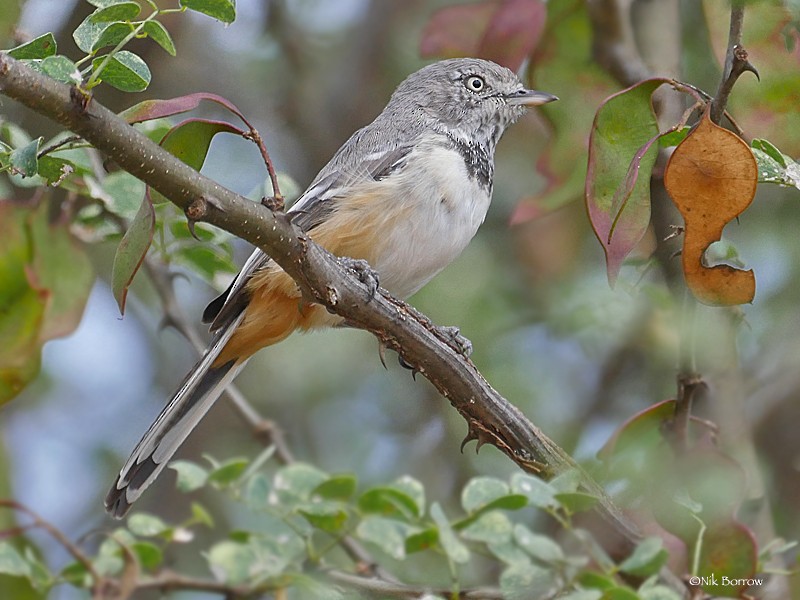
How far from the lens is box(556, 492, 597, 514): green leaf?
8.09 ft

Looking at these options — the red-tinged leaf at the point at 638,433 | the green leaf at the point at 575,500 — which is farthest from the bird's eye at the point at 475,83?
the green leaf at the point at 575,500

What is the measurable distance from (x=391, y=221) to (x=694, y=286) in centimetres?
164

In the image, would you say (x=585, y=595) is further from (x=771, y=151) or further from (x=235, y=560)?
(x=771, y=151)

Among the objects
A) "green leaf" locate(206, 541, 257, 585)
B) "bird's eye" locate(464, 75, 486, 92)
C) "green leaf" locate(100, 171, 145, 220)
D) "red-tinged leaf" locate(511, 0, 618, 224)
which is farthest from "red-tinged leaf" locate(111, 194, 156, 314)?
"bird's eye" locate(464, 75, 486, 92)

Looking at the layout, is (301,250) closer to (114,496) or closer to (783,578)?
(114,496)

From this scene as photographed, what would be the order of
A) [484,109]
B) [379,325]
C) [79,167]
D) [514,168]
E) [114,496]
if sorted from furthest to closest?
[514,168] < [484,109] < [114,496] < [79,167] < [379,325]

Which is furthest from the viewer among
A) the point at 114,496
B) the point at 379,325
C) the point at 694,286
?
the point at 114,496

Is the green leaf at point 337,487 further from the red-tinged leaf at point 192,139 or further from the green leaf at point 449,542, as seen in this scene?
the red-tinged leaf at point 192,139

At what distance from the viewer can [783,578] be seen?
378 cm

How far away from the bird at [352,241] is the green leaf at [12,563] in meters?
0.60

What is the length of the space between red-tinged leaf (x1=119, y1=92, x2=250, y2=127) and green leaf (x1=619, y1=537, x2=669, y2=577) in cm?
134

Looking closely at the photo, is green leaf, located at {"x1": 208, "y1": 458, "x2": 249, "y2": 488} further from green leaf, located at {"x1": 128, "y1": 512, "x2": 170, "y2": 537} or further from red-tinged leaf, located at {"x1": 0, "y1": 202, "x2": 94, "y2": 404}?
red-tinged leaf, located at {"x1": 0, "y1": 202, "x2": 94, "y2": 404}

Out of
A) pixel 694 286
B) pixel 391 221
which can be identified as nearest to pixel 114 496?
pixel 391 221

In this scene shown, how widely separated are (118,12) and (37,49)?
0.69 feet
